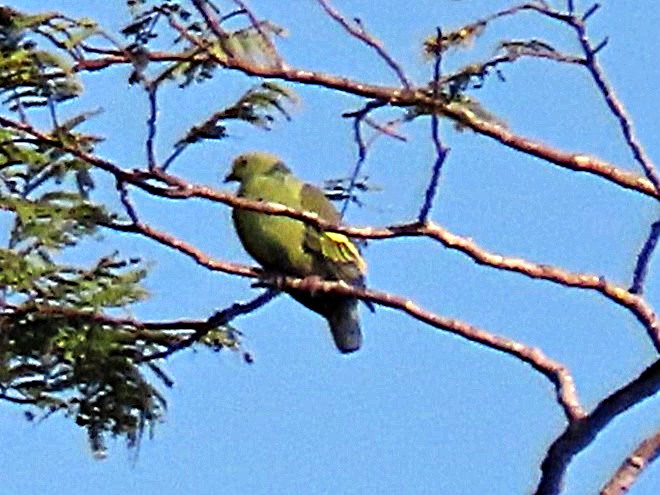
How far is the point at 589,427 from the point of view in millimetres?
3154

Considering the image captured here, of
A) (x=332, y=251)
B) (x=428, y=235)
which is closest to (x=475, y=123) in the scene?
(x=428, y=235)

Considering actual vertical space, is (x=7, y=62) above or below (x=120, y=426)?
above

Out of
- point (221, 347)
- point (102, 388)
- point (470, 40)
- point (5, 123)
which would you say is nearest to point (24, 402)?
point (102, 388)

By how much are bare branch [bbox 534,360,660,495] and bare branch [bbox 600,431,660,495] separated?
69 mm

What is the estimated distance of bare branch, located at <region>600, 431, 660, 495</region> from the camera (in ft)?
10.2

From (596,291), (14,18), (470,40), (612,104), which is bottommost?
(596,291)

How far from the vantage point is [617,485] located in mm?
3096

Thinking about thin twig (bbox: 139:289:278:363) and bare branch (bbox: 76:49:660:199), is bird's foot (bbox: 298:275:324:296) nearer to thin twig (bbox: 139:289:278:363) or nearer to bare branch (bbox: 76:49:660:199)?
thin twig (bbox: 139:289:278:363)

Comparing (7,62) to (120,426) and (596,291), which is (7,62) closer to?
(120,426)

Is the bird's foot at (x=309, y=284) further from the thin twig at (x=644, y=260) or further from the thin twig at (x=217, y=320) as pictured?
the thin twig at (x=644, y=260)

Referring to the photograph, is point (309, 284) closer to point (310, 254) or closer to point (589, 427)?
point (310, 254)

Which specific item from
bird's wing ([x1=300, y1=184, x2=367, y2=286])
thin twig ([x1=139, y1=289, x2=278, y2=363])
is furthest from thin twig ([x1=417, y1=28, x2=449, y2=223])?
bird's wing ([x1=300, y1=184, x2=367, y2=286])

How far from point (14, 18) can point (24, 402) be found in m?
1.06

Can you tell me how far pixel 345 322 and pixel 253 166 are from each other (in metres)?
0.70
